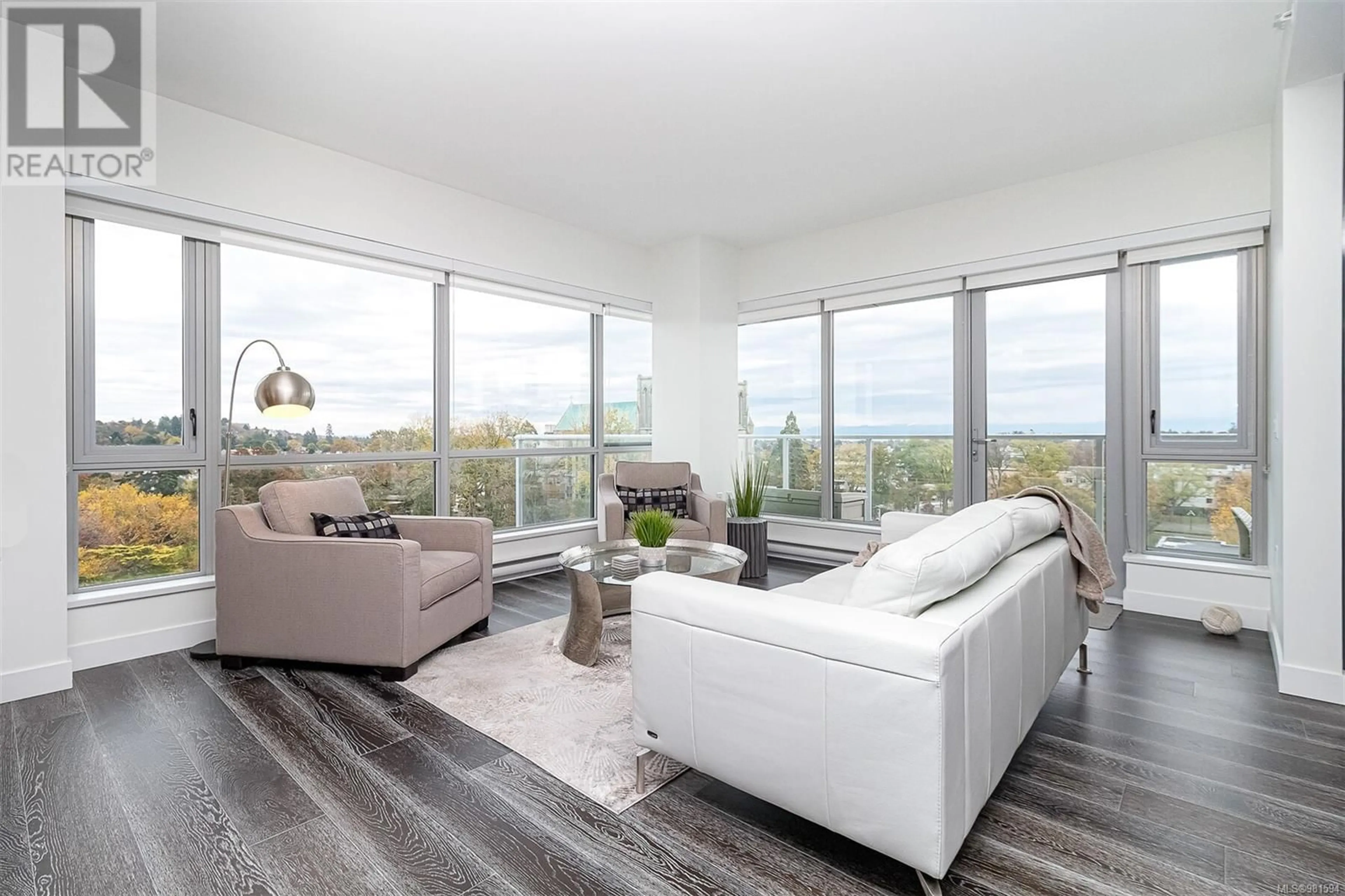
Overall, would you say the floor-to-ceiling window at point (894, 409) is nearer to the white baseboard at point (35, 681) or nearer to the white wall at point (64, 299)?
the white wall at point (64, 299)

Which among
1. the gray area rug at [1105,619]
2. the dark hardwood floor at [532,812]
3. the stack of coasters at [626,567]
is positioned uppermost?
the stack of coasters at [626,567]

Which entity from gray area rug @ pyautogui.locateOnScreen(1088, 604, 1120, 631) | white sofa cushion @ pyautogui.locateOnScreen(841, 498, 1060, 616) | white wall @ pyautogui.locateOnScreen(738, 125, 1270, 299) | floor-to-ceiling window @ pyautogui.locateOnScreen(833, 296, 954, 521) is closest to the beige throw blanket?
white sofa cushion @ pyautogui.locateOnScreen(841, 498, 1060, 616)

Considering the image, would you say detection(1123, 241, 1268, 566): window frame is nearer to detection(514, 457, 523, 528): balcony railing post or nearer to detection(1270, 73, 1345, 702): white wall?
detection(1270, 73, 1345, 702): white wall

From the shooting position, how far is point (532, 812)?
1825mm

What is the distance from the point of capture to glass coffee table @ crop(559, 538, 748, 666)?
292 centimetres

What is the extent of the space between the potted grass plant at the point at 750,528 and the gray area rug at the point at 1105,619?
204 centimetres

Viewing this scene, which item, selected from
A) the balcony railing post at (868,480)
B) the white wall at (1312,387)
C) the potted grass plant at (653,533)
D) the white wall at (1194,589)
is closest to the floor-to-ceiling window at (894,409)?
the balcony railing post at (868,480)

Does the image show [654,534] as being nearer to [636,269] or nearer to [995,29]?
[995,29]

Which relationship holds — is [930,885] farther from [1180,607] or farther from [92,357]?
[92,357]

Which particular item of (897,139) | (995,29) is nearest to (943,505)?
(897,139)

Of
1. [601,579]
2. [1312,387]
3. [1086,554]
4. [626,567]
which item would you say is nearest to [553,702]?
[601,579]

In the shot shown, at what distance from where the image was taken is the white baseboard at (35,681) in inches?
102

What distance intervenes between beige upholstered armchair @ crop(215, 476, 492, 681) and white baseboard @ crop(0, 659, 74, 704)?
54 centimetres

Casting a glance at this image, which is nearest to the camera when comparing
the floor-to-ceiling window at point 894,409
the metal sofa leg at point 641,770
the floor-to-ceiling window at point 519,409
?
the metal sofa leg at point 641,770
